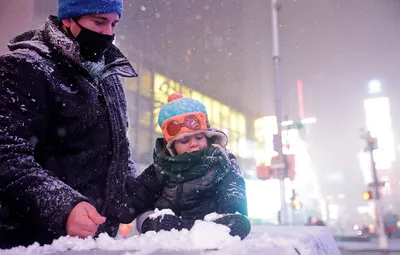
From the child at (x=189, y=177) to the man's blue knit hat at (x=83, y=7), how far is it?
1082 millimetres

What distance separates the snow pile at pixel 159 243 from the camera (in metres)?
1.45

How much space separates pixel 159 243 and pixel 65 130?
106cm

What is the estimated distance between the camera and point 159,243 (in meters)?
1.56

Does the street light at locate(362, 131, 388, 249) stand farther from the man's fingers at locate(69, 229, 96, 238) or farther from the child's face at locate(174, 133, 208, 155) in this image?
the man's fingers at locate(69, 229, 96, 238)

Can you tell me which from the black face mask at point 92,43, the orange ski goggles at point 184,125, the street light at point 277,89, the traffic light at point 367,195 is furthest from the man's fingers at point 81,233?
the traffic light at point 367,195

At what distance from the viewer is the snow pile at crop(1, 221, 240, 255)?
145cm

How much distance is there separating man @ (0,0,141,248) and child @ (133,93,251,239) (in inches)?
8.9

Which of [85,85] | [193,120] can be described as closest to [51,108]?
[85,85]

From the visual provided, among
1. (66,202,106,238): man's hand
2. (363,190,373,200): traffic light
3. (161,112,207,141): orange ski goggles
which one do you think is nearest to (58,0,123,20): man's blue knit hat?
(161,112,207,141): orange ski goggles

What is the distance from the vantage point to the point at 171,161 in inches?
113

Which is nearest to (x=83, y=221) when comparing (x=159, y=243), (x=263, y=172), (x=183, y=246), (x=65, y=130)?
(x=159, y=243)

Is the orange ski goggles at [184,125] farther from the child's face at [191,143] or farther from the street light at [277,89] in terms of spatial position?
the street light at [277,89]

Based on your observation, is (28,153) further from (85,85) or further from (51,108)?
(85,85)

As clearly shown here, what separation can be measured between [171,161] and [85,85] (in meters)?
0.89
